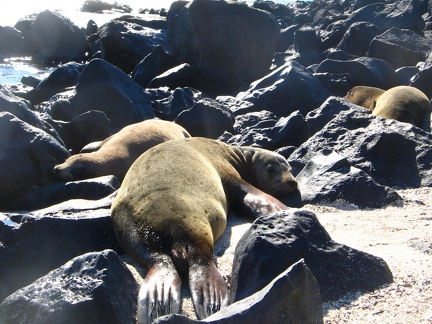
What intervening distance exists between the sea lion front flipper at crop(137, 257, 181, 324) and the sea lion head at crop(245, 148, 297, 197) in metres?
3.01

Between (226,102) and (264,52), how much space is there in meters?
4.81

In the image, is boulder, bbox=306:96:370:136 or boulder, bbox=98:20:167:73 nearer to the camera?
boulder, bbox=306:96:370:136

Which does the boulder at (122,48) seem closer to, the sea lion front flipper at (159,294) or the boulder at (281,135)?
the boulder at (281,135)

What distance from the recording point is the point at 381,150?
7547 mm

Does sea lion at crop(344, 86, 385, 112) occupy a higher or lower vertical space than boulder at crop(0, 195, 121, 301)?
lower

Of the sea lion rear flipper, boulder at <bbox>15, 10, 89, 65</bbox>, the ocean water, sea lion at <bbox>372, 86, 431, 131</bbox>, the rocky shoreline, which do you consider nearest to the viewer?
the rocky shoreline

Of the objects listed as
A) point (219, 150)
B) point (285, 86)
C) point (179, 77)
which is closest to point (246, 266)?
point (219, 150)

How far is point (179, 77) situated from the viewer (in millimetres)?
16422

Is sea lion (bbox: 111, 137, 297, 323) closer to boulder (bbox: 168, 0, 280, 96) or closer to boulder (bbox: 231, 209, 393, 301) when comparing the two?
boulder (bbox: 231, 209, 393, 301)

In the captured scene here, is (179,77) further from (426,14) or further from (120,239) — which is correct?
(426,14)

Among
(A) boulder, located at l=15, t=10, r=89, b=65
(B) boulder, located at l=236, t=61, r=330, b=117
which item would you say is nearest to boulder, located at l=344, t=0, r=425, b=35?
(B) boulder, located at l=236, t=61, r=330, b=117

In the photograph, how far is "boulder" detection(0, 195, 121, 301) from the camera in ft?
13.6

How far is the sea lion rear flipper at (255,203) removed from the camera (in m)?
6.02

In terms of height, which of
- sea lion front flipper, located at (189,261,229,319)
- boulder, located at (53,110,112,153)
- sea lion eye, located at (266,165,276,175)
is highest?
sea lion front flipper, located at (189,261,229,319)
